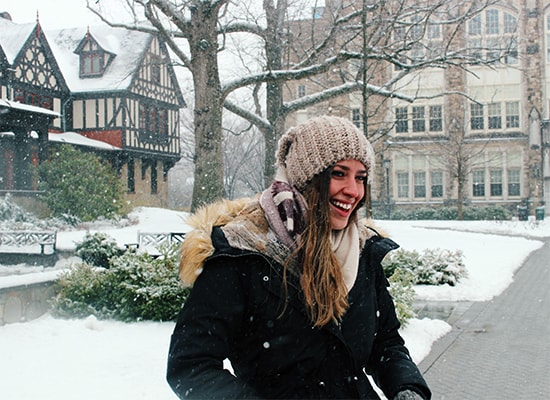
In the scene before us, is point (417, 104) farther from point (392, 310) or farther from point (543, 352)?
point (392, 310)

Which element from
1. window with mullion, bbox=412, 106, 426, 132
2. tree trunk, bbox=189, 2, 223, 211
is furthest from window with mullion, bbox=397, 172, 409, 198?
tree trunk, bbox=189, 2, 223, 211

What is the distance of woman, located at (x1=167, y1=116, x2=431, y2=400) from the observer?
1.81 metres

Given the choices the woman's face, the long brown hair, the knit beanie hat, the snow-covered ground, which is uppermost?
the knit beanie hat

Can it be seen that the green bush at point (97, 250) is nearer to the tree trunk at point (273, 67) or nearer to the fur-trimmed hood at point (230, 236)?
the tree trunk at point (273, 67)

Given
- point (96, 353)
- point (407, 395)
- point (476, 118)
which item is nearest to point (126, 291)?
point (96, 353)

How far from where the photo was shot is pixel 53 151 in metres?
28.3

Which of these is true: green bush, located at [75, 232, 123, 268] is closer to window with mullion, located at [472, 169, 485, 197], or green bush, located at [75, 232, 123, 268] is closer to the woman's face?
the woman's face

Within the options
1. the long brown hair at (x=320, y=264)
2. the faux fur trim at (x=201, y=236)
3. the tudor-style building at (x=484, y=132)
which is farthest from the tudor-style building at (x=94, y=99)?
the long brown hair at (x=320, y=264)

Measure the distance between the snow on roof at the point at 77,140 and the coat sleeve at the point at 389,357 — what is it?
2850cm

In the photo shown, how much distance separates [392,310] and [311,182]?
0.65 metres

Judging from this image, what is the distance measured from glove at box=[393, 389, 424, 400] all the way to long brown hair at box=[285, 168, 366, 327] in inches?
15.6

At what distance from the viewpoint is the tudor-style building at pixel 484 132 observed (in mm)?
41094

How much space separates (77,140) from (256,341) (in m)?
30.3

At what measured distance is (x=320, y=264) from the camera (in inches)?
76.3
